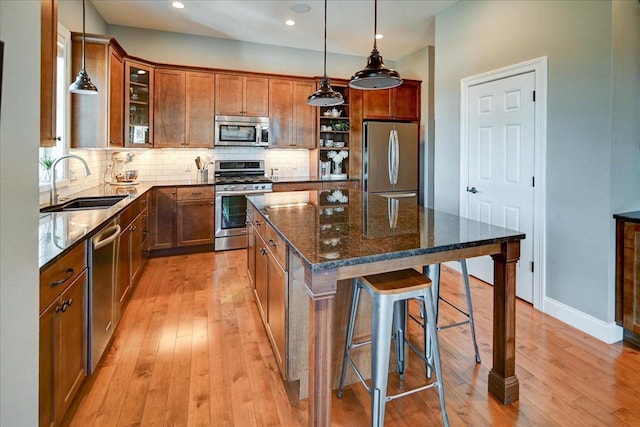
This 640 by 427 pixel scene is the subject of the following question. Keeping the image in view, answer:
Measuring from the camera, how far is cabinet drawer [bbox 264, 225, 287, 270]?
185 cm

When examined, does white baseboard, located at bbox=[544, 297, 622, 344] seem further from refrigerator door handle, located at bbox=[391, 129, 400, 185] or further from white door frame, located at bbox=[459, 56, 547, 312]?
refrigerator door handle, located at bbox=[391, 129, 400, 185]

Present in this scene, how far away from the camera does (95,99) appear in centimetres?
364

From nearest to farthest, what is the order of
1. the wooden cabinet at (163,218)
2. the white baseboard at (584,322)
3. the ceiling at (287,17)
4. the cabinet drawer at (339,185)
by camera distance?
the white baseboard at (584,322)
the ceiling at (287,17)
the wooden cabinet at (163,218)
the cabinet drawer at (339,185)

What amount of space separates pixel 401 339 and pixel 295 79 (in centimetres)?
441

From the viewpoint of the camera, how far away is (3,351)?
734 millimetres

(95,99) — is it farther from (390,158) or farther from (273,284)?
(390,158)

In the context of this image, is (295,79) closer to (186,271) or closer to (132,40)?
(132,40)

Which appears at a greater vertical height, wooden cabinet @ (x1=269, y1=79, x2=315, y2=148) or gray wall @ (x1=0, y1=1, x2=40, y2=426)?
wooden cabinet @ (x1=269, y1=79, x2=315, y2=148)

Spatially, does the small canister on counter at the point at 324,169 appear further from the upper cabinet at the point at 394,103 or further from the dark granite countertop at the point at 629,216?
the dark granite countertop at the point at 629,216

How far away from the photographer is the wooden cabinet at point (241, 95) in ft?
16.6

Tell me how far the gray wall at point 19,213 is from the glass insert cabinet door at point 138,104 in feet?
13.1

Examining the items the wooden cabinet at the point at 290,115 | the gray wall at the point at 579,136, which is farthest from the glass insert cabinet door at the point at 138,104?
the gray wall at the point at 579,136

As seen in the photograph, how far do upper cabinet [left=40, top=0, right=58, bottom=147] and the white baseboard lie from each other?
375 centimetres

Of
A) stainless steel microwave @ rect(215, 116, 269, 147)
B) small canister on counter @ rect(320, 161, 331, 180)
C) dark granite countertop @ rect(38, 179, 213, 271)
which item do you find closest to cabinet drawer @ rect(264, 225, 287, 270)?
dark granite countertop @ rect(38, 179, 213, 271)
